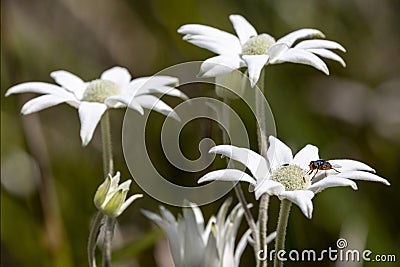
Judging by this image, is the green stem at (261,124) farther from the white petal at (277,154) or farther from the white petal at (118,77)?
the white petal at (118,77)

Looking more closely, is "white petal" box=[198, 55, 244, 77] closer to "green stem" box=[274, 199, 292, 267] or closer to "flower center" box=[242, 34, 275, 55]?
"flower center" box=[242, 34, 275, 55]

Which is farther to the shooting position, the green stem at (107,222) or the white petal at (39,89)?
the white petal at (39,89)

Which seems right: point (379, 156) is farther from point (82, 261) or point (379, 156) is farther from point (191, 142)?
point (82, 261)

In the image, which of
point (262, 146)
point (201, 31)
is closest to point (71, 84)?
point (201, 31)

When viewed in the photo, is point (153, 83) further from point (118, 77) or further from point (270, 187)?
point (270, 187)

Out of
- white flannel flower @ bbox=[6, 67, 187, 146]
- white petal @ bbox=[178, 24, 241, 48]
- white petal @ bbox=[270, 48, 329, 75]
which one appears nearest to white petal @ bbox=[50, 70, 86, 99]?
white flannel flower @ bbox=[6, 67, 187, 146]

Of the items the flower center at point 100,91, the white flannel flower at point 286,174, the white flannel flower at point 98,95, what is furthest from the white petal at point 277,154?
the flower center at point 100,91

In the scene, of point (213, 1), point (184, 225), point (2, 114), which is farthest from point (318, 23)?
point (184, 225)
